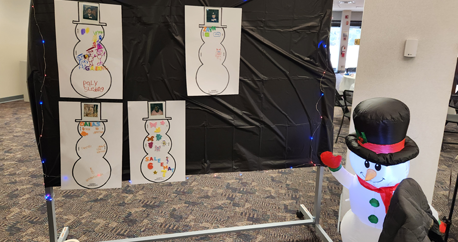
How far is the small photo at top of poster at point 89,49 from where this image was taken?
1.54 m

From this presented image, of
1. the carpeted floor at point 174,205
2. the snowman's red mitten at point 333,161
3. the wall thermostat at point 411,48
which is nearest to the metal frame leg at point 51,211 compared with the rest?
the carpeted floor at point 174,205

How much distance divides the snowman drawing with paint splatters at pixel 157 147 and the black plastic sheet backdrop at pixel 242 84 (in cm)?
9

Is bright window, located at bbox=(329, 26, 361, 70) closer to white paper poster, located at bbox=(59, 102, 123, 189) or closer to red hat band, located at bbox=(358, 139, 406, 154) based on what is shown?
red hat band, located at bbox=(358, 139, 406, 154)

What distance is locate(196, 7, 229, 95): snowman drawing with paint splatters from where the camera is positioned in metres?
1.68

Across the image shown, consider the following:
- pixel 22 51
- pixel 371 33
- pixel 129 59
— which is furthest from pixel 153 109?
pixel 22 51

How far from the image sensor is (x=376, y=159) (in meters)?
1.45

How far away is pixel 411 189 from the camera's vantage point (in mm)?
993

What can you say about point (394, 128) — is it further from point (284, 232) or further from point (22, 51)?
point (22, 51)

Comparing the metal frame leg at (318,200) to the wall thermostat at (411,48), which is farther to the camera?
the metal frame leg at (318,200)

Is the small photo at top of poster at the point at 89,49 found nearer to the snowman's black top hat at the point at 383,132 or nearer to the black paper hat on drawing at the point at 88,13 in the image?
the black paper hat on drawing at the point at 88,13

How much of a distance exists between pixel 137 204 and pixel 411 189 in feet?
7.19

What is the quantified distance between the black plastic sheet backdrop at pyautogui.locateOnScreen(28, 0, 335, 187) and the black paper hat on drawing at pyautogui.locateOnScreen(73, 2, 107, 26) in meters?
0.08

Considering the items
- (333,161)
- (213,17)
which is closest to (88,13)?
(213,17)

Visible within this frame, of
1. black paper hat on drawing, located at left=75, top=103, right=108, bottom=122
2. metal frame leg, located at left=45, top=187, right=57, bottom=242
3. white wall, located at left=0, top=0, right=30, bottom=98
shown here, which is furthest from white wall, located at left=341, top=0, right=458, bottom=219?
white wall, located at left=0, top=0, right=30, bottom=98
